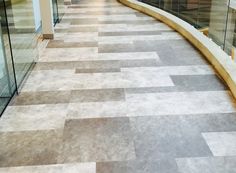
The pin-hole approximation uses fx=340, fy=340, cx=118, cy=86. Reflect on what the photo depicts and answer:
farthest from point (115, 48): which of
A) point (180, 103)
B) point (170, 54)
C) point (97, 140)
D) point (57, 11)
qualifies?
point (97, 140)

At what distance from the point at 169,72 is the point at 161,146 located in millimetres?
1765


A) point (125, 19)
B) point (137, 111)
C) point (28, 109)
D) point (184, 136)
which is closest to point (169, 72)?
point (137, 111)

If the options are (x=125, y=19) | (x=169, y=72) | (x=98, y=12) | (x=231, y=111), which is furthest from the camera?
(x=98, y=12)

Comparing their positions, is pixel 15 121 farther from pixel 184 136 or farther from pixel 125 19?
pixel 125 19

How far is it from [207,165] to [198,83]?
1.65 metres

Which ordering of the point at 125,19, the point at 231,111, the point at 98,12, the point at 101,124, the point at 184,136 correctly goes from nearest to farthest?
1. the point at 184,136
2. the point at 101,124
3. the point at 231,111
4. the point at 125,19
5. the point at 98,12

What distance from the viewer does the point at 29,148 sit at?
281cm

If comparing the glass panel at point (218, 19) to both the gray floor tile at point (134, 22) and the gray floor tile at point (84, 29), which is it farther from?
the gray floor tile at point (84, 29)

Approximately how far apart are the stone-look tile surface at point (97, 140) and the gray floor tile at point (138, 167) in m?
0.07

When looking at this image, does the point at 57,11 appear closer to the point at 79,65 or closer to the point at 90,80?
the point at 79,65

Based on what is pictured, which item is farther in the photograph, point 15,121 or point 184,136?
point 15,121

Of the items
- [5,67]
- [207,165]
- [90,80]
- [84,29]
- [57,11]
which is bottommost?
[207,165]

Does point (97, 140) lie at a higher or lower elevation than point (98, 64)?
lower

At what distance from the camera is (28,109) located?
11.4ft
